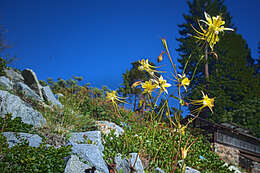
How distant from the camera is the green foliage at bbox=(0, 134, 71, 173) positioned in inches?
98.6

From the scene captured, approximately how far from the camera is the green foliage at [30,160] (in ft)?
8.21

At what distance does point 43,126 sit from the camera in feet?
15.1

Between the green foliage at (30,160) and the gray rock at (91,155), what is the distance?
10.0 inches

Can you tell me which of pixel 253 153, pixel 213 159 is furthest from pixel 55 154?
pixel 253 153

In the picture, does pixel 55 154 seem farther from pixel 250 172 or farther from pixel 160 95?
pixel 250 172

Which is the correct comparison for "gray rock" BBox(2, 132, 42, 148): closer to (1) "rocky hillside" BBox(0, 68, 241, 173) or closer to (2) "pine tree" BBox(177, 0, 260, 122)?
(1) "rocky hillside" BBox(0, 68, 241, 173)

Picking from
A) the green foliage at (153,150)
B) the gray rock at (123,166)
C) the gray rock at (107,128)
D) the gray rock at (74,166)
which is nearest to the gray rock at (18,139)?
the gray rock at (74,166)

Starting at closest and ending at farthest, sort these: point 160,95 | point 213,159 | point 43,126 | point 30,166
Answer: point 160,95 < point 30,166 < point 43,126 < point 213,159

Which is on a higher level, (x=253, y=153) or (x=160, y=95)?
(x=253, y=153)

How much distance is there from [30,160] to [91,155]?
0.85m

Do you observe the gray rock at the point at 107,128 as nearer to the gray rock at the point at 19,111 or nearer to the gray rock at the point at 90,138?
the gray rock at the point at 90,138

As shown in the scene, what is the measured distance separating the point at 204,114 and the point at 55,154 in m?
14.6

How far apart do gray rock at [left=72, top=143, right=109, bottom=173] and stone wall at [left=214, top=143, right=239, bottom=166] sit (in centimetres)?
709

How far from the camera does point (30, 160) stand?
8.50 feet
